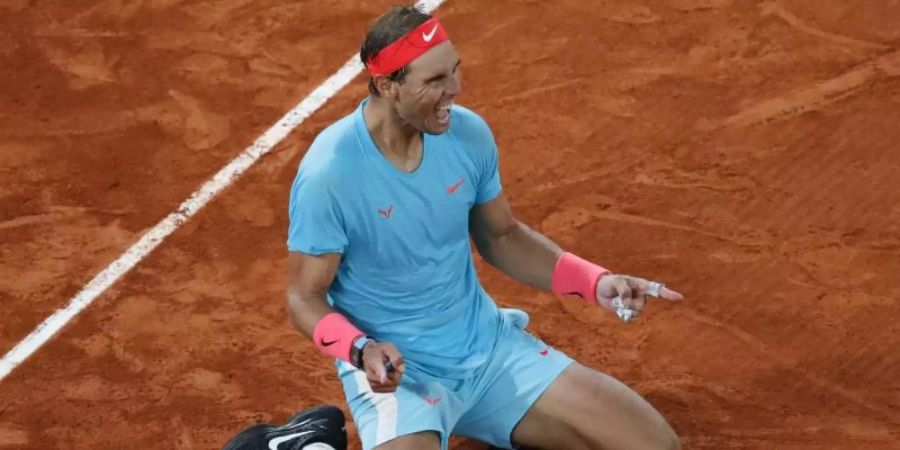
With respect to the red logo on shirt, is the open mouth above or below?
above

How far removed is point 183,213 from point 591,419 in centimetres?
292

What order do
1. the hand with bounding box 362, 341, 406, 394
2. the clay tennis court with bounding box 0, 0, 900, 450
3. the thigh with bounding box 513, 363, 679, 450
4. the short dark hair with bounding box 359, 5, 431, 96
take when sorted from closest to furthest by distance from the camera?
the hand with bounding box 362, 341, 406, 394
the short dark hair with bounding box 359, 5, 431, 96
the thigh with bounding box 513, 363, 679, 450
the clay tennis court with bounding box 0, 0, 900, 450

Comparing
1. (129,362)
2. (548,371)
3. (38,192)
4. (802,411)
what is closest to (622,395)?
(548,371)

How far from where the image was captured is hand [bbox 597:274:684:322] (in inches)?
222

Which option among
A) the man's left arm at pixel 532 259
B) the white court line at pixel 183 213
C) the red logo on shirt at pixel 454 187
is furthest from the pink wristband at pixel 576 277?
the white court line at pixel 183 213

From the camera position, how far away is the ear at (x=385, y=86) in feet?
18.1

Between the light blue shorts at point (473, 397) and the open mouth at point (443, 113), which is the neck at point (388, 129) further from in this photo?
the light blue shorts at point (473, 397)

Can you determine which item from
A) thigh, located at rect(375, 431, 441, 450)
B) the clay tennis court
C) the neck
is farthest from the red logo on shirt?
the clay tennis court

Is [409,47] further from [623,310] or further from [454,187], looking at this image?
[623,310]

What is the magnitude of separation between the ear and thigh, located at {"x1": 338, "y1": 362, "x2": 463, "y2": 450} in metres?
1.11

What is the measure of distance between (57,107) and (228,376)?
2536 millimetres

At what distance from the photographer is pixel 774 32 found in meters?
8.83

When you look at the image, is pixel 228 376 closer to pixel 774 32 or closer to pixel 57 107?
pixel 57 107

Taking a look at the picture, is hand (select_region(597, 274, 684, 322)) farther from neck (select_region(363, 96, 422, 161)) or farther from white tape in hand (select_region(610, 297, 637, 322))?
neck (select_region(363, 96, 422, 161))
